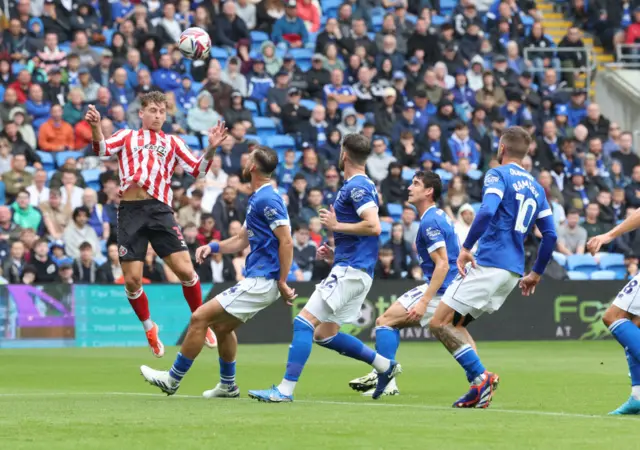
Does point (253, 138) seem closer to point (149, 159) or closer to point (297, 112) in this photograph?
point (297, 112)

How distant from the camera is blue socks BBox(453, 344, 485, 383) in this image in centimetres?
1059

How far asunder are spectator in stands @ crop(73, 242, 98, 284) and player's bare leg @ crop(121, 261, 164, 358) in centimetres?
827

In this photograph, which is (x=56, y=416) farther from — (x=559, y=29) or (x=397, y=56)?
(x=559, y=29)

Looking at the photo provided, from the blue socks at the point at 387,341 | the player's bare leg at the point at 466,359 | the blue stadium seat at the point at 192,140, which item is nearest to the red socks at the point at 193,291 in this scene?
the blue socks at the point at 387,341

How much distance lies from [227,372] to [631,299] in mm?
3709

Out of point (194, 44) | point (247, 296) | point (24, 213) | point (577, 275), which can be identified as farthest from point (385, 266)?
point (247, 296)

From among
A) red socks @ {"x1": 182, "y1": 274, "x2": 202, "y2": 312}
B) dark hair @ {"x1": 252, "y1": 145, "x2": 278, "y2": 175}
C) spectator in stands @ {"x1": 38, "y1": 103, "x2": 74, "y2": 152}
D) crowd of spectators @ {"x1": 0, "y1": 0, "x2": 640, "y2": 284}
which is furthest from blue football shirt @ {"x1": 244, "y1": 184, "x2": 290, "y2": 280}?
spectator in stands @ {"x1": 38, "y1": 103, "x2": 74, "y2": 152}

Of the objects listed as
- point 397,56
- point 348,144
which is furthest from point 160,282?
point 348,144

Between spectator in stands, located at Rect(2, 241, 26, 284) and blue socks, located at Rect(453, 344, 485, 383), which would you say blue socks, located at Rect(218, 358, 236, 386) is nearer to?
blue socks, located at Rect(453, 344, 485, 383)

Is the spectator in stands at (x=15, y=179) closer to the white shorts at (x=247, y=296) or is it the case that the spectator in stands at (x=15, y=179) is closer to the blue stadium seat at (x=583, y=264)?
the blue stadium seat at (x=583, y=264)

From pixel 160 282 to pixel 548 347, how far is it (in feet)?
21.3

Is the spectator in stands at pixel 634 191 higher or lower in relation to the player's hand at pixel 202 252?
lower

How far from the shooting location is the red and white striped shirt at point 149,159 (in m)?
12.8

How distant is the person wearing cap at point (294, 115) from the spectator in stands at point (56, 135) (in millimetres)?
4409
